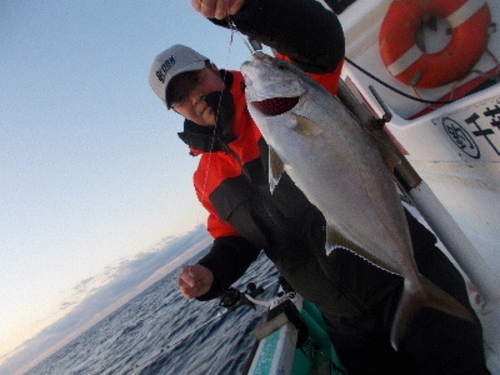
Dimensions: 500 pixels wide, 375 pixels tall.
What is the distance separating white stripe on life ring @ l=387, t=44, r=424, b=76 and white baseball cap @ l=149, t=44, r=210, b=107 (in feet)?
6.99

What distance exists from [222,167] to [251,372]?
2050 mm

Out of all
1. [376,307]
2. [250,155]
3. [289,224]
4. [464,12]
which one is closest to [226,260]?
[289,224]

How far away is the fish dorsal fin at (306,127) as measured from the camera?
1737 millimetres

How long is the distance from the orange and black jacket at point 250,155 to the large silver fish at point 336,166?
1.63ft

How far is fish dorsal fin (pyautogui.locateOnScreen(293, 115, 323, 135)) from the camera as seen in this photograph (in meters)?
1.74

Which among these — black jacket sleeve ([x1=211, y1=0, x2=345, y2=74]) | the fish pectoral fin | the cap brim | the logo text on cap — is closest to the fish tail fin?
the fish pectoral fin

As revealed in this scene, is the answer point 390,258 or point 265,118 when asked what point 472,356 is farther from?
point 265,118

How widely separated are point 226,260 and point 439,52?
9.86 ft

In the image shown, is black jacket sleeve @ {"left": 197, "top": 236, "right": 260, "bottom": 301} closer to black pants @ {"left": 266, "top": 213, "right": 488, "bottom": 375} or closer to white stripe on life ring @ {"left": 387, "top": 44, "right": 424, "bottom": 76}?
black pants @ {"left": 266, "top": 213, "right": 488, "bottom": 375}

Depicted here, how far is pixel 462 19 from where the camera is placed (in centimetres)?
329

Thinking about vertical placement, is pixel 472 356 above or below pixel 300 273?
below

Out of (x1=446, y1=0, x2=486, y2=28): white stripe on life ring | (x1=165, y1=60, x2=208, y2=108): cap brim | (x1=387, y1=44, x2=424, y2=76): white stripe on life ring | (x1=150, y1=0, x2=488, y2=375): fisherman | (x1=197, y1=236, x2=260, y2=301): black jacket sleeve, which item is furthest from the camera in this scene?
(x1=387, y1=44, x2=424, y2=76): white stripe on life ring

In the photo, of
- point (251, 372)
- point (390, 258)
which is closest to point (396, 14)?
point (390, 258)

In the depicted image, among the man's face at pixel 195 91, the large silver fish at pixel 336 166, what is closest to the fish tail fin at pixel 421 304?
the large silver fish at pixel 336 166
